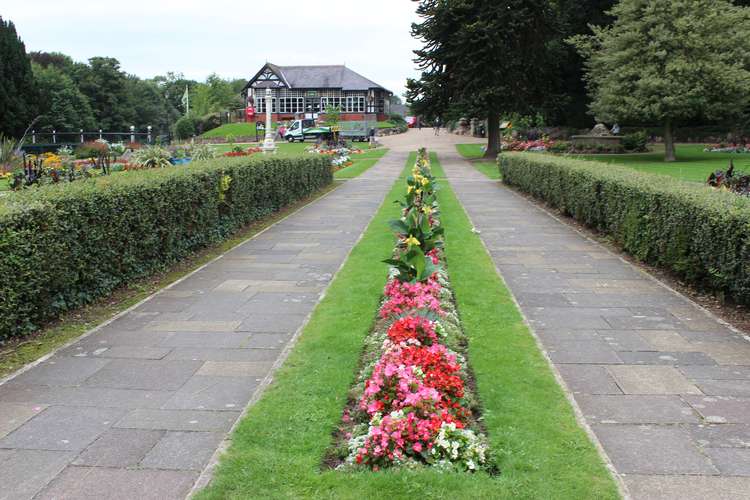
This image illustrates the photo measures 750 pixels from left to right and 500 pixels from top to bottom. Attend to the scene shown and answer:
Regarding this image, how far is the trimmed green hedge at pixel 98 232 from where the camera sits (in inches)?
228

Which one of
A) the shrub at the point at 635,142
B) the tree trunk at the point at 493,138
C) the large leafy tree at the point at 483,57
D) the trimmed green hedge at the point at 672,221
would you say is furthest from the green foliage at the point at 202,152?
the shrub at the point at 635,142

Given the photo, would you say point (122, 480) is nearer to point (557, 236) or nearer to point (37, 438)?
point (37, 438)

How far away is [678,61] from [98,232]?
28.0 m

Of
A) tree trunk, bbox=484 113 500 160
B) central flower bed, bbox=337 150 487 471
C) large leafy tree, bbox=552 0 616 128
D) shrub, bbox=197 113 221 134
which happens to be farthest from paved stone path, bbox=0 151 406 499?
shrub, bbox=197 113 221 134

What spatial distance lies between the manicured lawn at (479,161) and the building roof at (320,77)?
29.1 m

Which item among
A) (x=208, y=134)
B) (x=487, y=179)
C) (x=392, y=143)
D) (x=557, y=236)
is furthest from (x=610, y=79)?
(x=208, y=134)

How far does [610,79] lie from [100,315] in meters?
28.6

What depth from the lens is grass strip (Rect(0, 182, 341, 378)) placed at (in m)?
5.50

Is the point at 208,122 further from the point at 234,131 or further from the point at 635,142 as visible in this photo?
the point at 635,142

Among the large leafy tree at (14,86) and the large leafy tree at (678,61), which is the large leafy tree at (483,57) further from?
the large leafy tree at (14,86)

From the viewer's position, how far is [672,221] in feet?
27.3

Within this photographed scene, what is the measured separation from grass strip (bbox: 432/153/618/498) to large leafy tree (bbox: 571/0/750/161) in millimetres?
24931

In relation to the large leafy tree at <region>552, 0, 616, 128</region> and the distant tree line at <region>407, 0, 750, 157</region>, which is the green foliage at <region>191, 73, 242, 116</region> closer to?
the large leafy tree at <region>552, 0, 616, 128</region>

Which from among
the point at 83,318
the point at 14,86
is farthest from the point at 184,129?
the point at 83,318
